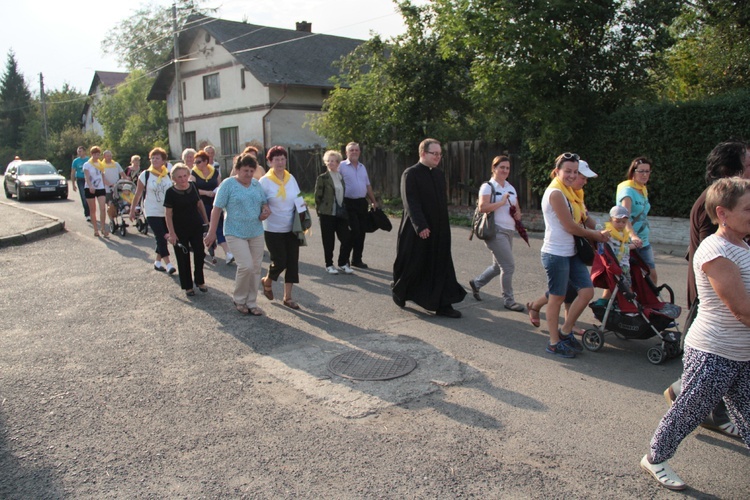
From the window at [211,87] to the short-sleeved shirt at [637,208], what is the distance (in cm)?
3113

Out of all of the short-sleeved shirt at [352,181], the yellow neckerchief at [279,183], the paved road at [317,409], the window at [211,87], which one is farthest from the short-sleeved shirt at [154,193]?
the window at [211,87]

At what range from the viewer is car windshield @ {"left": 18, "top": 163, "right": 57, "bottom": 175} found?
2447cm

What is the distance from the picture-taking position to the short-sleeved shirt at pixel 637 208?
6.67 metres

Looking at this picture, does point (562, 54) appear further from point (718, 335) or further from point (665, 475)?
point (665, 475)

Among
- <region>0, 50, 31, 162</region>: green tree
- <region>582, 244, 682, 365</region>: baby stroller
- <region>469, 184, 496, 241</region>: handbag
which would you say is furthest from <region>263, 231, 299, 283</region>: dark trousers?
<region>0, 50, 31, 162</region>: green tree

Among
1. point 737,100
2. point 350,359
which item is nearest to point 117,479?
point 350,359

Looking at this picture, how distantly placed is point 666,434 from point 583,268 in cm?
237

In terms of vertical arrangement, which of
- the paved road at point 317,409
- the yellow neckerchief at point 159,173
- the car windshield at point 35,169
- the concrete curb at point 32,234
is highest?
the car windshield at point 35,169

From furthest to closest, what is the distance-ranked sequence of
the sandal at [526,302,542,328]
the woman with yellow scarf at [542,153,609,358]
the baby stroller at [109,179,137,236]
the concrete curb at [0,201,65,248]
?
the baby stroller at [109,179,137,236]
the concrete curb at [0,201,65,248]
the sandal at [526,302,542,328]
the woman with yellow scarf at [542,153,609,358]

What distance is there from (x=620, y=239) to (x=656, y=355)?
1.09 metres

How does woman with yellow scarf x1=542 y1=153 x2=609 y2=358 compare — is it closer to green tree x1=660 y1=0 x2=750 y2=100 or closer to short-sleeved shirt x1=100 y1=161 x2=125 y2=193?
green tree x1=660 y1=0 x2=750 y2=100

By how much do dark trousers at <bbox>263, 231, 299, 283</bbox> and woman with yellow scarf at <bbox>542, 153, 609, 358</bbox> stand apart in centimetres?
321

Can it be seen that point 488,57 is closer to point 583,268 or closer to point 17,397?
point 583,268

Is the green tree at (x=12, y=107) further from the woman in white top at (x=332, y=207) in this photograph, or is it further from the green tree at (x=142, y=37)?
the woman in white top at (x=332, y=207)
